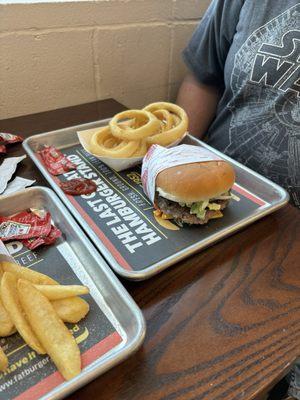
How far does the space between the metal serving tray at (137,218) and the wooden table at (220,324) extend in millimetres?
25

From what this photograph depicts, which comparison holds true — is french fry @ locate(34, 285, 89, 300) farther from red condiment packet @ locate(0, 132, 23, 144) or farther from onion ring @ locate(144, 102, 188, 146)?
red condiment packet @ locate(0, 132, 23, 144)

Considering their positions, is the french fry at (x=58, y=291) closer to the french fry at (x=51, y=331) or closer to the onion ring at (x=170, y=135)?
the french fry at (x=51, y=331)

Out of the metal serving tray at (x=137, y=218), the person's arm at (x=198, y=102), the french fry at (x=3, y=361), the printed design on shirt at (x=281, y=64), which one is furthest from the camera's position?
the person's arm at (x=198, y=102)

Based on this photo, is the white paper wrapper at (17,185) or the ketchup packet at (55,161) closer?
the white paper wrapper at (17,185)

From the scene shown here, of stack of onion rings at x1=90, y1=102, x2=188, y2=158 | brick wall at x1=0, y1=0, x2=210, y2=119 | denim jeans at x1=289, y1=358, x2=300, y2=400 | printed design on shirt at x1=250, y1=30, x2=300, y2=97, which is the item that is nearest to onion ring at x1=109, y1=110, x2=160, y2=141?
stack of onion rings at x1=90, y1=102, x2=188, y2=158

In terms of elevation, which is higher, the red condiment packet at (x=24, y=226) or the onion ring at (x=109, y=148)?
the onion ring at (x=109, y=148)

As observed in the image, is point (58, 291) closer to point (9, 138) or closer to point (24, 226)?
point (24, 226)

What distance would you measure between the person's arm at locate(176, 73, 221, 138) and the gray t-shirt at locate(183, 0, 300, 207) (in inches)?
6.1

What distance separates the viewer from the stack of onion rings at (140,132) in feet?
2.69

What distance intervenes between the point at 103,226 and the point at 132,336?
0.26 metres

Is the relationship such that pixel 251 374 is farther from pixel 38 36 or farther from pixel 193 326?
pixel 38 36

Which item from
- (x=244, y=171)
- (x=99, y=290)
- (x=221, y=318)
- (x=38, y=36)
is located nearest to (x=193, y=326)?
(x=221, y=318)

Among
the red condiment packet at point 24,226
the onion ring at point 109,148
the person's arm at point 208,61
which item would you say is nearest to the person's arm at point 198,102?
the person's arm at point 208,61

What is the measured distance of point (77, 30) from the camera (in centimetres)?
120
